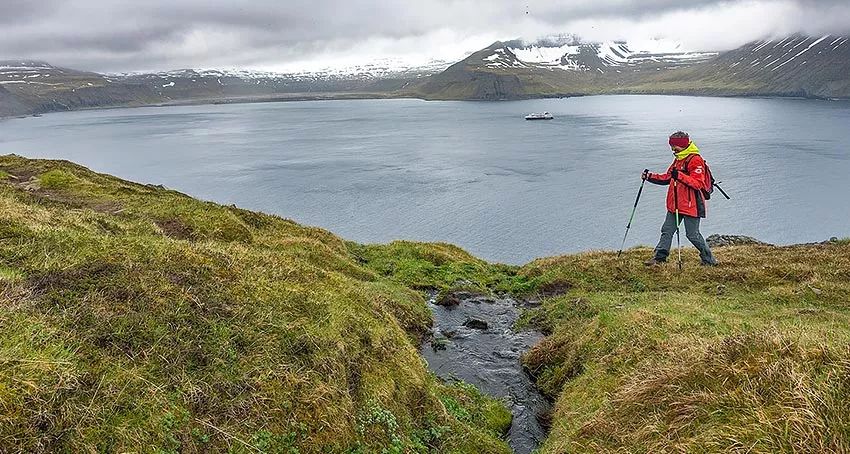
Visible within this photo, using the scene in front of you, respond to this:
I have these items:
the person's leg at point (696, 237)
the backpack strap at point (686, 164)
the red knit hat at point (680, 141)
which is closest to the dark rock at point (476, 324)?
the person's leg at point (696, 237)

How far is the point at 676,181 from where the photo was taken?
22.6 m

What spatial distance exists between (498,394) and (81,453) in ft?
35.7

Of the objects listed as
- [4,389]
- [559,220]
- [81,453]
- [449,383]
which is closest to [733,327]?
[449,383]

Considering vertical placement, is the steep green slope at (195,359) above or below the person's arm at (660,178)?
below

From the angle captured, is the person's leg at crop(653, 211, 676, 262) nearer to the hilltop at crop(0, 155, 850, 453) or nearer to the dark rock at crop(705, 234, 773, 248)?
the hilltop at crop(0, 155, 850, 453)

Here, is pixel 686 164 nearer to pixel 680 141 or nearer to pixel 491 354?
pixel 680 141

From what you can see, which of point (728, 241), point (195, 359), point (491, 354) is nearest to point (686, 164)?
point (491, 354)

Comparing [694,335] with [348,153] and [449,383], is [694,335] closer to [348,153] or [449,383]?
[449,383]

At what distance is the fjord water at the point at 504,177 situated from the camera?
2392 inches

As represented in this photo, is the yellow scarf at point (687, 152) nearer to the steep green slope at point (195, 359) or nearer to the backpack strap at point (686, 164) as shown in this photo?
the backpack strap at point (686, 164)

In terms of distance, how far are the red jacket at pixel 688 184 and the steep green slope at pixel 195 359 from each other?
14317mm

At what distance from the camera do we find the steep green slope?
709 centimetres

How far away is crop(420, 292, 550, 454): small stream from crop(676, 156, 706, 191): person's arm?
353 inches

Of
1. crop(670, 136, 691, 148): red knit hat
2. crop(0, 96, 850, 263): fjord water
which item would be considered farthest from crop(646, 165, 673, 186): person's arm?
crop(0, 96, 850, 263): fjord water
